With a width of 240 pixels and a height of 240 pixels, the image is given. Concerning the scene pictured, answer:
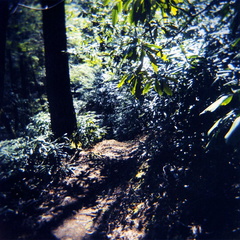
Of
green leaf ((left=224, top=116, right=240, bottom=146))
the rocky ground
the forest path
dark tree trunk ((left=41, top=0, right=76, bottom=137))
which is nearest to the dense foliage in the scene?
green leaf ((left=224, top=116, right=240, bottom=146))

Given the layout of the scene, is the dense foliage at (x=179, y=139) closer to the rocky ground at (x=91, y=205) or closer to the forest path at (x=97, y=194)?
the rocky ground at (x=91, y=205)

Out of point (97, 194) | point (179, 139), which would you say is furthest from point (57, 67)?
point (179, 139)

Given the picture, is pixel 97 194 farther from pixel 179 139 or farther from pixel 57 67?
pixel 57 67

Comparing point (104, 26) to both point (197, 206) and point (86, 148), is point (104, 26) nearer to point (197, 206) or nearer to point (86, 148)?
point (86, 148)

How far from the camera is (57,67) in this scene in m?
6.02

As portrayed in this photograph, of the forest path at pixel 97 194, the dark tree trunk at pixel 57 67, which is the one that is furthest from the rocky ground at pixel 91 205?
the dark tree trunk at pixel 57 67

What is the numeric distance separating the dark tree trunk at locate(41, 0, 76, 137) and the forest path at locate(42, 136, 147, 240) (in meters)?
1.10

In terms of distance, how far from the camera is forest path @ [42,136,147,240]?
11.9ft

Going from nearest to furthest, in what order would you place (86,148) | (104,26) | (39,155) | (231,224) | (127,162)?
(231,224), (39,155), (127,162), (104,26), (86,148)

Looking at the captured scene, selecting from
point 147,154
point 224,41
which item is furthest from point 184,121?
point 224,41

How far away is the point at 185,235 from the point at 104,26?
16.9ft

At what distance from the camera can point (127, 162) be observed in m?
5.34

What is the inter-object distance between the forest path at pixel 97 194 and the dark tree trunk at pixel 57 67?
1.10 m

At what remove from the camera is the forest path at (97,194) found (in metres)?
3.64
